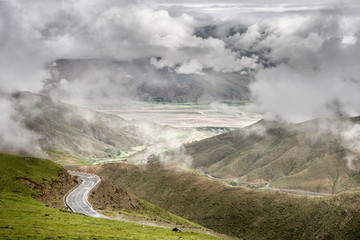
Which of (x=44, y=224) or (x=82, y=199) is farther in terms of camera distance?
(x=82, y=199)

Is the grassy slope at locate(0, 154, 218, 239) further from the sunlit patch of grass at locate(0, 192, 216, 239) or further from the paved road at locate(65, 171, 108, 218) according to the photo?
the paved road at locate(65, 171, 108, 218)

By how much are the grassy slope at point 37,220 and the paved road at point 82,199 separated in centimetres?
969

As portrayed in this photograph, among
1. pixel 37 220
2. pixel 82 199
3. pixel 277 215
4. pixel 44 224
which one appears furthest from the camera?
pixel 277 215

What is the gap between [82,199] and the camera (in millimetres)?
110312

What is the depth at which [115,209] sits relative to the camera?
371ft

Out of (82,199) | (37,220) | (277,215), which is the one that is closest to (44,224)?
(37,220)

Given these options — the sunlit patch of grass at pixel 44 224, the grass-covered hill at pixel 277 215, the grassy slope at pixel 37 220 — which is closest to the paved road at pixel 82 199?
the grassy slope at pixel 37 220

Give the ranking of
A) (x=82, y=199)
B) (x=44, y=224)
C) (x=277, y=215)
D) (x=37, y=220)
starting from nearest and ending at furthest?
(x=44, y=224) < (x=37, y=220) < (x=82, y=199) < (x=277, y=215)

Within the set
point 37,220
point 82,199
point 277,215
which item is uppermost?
point 37,220

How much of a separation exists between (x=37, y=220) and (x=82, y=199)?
136ft

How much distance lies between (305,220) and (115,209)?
83.4 metres

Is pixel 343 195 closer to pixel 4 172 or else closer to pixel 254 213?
pixel 254 213

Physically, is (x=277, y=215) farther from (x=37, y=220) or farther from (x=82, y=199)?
(x=37, y=220)

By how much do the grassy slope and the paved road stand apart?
969 centimetres
